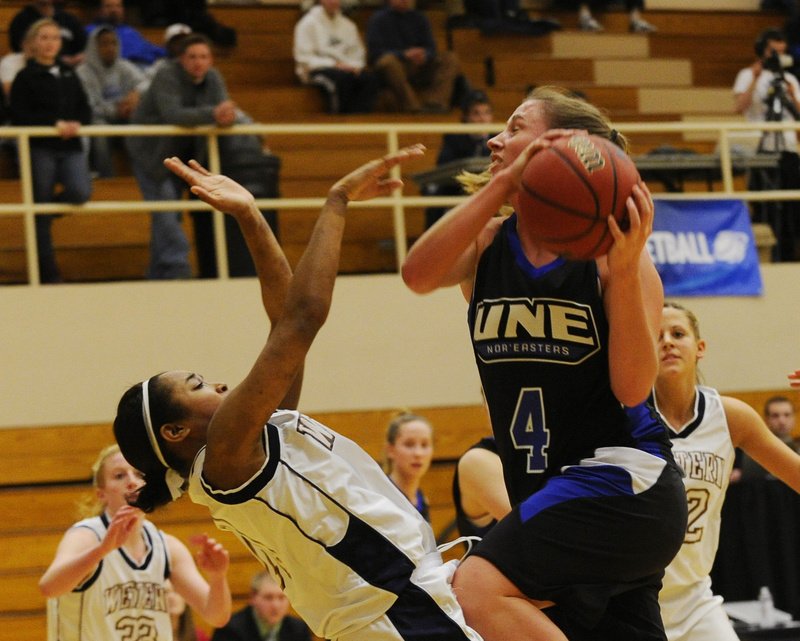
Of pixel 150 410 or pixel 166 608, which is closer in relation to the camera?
pixel 150 410

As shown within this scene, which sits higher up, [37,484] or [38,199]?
[38,199]

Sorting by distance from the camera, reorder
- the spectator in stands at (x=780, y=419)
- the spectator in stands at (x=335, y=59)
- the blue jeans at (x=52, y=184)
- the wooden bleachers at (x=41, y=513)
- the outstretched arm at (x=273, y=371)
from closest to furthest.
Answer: the outstretched arm at (x=273, y=371)
the wooden bleachers at (x=41, y=513)
the blue jeans at (x=52, y=184)
the spectator in stands at (x=780, y=419)
the spectator in stands at (x=335, y=59)

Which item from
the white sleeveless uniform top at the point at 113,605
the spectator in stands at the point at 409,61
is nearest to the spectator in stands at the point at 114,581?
the white sleeveless uniform top at the point at 113,605

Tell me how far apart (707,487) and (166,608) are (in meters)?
2.52

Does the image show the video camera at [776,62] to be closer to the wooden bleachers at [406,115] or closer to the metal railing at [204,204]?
the metal railing at [204,204]

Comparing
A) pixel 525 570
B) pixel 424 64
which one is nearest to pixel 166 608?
pixel 525 570

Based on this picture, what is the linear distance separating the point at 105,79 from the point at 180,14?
1.99 meters

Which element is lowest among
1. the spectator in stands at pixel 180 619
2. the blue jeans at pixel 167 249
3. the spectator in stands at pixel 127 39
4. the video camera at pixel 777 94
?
the spectator in stands at pixel 180 619

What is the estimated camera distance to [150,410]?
2.96 meters

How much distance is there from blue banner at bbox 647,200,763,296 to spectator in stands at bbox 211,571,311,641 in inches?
151

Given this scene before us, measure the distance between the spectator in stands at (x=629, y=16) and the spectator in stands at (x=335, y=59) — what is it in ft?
12.1

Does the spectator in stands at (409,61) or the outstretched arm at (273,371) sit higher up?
the spectator in stands at (409,61)

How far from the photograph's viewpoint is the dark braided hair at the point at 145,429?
2957 millimetres

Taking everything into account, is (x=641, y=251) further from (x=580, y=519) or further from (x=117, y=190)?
(x=117, y=190)
